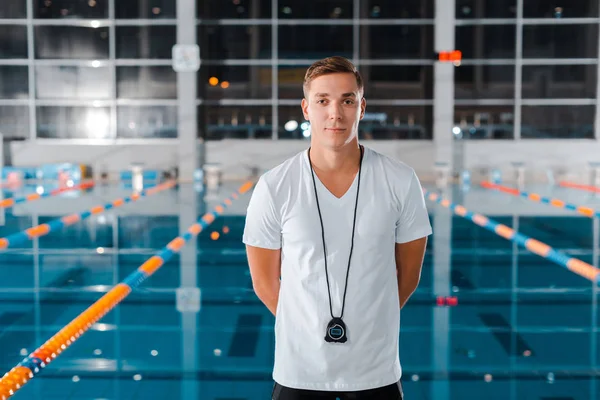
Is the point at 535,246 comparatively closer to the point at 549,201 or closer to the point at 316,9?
the point at 549,201

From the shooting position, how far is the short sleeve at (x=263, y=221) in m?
1.65

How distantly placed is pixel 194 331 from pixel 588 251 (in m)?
4.61

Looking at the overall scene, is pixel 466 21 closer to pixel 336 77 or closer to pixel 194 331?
pixel 194 331

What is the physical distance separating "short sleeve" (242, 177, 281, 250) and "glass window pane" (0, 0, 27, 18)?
698 inches

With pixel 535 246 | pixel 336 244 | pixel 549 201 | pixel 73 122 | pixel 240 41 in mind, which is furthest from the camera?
pixel 240 41

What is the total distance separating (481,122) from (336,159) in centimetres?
1730

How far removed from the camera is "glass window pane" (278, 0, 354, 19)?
1800 cm

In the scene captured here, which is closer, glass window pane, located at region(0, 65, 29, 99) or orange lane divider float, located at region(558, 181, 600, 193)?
orange lane divider float, located at region(558, 181, 600, 193)

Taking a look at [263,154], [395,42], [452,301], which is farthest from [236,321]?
[395,42]

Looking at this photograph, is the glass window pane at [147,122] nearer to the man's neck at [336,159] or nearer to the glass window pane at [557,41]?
the glass window pane at [557,41]

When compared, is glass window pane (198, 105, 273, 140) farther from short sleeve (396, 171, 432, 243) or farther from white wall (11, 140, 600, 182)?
short sleeve (396, 171, 432, 243)

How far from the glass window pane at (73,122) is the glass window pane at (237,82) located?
8.11 feet

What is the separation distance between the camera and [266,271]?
176 cm

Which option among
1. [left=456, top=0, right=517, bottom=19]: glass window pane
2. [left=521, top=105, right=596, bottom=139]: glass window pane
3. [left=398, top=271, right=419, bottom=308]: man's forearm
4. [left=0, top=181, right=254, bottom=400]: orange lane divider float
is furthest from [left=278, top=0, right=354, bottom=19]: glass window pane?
[left=398, top=271, right=419, bottom=308]: man's forearm
